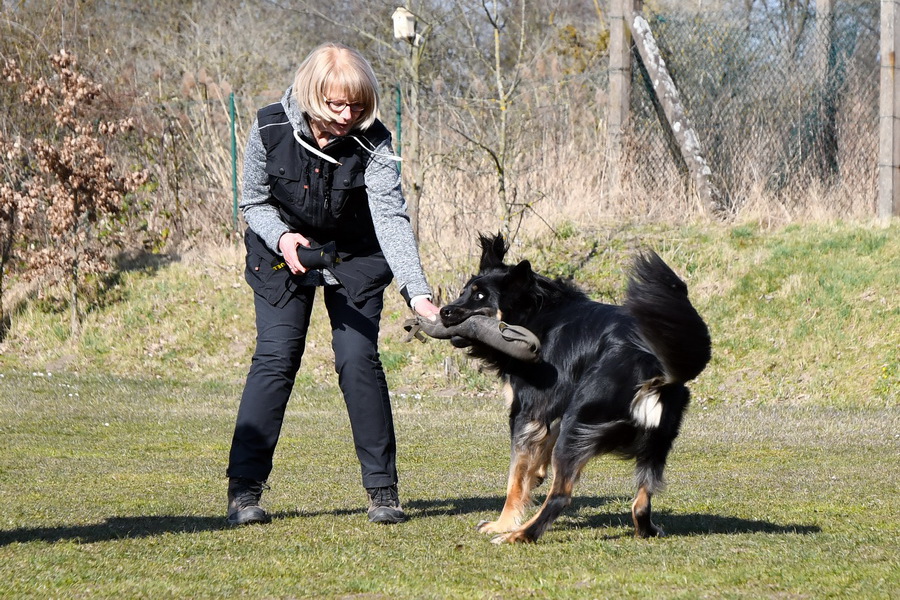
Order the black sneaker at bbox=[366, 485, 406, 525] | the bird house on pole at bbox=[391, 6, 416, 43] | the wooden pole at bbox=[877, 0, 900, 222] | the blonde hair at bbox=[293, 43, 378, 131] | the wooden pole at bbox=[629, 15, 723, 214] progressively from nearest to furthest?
the blonde hair at bbox=[293, 43, 378, 131], the black sneaker at bbox=[366, 485, 406, 525], the wooden pole at bbox=[877, 0, 900, 222], the wooden pole at bbox=[629, 15, 723, 214], the bird house on pole at bbox=[391, 6, 416, 43]

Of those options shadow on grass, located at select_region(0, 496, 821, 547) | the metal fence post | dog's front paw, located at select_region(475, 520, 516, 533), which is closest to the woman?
shadow on grass, located at select_region(0, 496, 821, 547)

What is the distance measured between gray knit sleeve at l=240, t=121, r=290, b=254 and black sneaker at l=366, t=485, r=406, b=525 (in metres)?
1.18

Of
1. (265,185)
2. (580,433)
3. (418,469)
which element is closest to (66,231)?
(418,469)

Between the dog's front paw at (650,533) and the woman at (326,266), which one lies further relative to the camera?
the woman at (326,266)

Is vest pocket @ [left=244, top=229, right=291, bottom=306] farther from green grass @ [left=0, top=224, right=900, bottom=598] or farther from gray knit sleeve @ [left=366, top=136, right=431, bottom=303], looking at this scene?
green grass @ [left=0, top=224, right=900, bottom=598]

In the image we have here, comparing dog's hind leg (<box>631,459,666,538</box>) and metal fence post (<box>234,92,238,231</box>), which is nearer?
dog's hind leg (<box>631,459,666,538</box>)

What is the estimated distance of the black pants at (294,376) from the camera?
482 centimetres

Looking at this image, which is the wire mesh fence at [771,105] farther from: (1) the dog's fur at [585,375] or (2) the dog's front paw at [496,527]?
(2) the dog's front paw at [496,527]

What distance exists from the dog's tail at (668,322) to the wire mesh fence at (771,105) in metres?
9.76

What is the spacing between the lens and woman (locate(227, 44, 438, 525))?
4.71m

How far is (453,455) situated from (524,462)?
2.96 metres

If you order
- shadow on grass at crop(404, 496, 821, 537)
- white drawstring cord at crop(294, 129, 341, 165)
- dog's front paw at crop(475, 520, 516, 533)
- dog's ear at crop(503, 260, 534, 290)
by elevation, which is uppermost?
white drawstring cord at crop(294, 129, 341, 165)

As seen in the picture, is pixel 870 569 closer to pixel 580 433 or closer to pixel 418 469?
pixel 580 433

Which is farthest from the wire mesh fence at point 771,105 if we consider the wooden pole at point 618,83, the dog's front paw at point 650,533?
the dog's front paw at point 650,533
